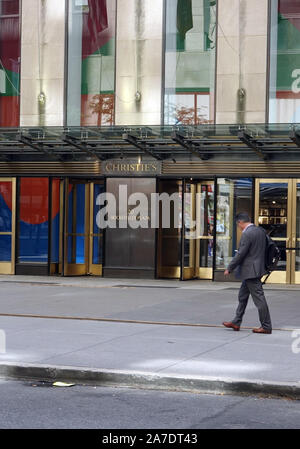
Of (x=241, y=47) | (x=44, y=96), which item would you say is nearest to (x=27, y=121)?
(x=44, y=96)

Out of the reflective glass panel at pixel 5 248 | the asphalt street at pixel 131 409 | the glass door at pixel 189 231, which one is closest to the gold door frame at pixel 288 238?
the glass door at pixel 189 231

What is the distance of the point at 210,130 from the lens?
20391mm

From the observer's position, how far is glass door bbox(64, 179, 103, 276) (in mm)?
23234

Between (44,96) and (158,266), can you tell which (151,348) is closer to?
(158,266)

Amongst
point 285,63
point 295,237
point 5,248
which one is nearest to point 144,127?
point 285,63

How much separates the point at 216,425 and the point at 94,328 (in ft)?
18.6

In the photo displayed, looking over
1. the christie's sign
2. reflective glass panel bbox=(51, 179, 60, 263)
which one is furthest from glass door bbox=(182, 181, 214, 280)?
reflective glass panel bbox=(51, 179, 60, 263)

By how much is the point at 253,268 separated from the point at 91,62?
13148mm

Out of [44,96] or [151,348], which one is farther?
[44,96]

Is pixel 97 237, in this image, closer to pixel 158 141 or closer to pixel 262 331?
pixel 158 141

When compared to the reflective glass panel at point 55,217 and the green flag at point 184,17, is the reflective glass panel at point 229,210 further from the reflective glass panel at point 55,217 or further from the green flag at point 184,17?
the reflective glass panel at point 55,217

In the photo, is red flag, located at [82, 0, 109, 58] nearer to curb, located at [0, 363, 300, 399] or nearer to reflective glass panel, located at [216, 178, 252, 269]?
reflective glass panel, located at [216, 178, 252, 269]

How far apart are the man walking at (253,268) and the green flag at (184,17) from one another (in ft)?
38.5

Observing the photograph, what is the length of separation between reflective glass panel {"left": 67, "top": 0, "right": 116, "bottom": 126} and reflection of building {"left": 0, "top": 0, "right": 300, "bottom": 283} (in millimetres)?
34
